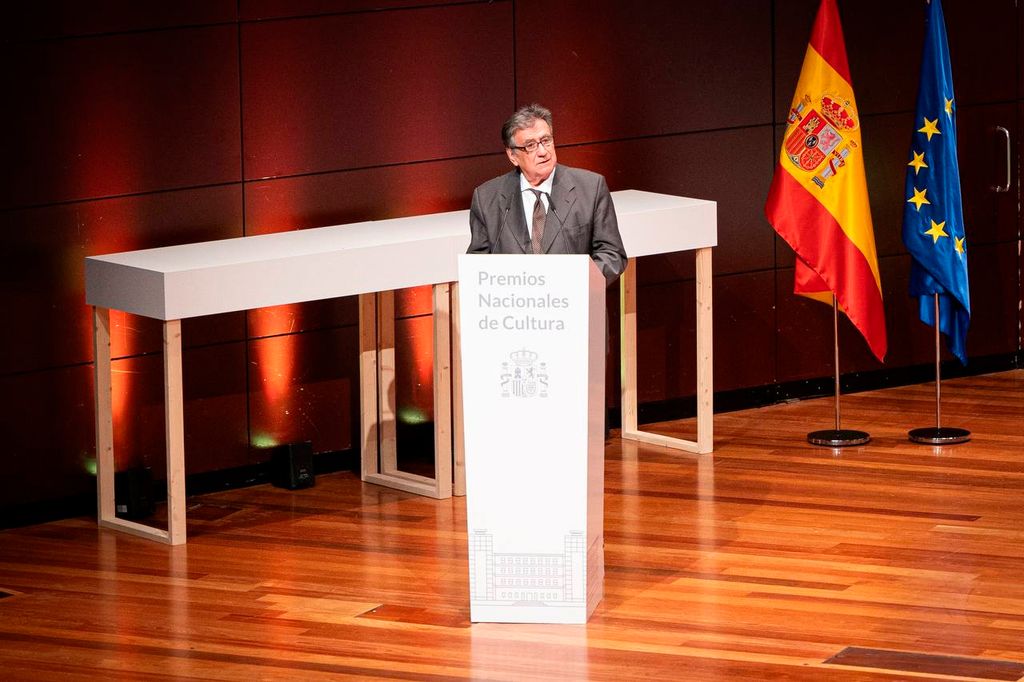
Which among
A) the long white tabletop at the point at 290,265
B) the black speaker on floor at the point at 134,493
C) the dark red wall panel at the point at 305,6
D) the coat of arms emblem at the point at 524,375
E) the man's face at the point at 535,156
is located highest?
the dark red wall panel at the point at 305,6

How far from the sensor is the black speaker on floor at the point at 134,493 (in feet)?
21.7

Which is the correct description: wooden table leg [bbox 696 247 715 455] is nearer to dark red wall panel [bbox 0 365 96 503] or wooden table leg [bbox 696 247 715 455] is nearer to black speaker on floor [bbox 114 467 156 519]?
black speaker on floor [bbox 114 467 156 519]

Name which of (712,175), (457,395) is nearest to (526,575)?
(457,395)

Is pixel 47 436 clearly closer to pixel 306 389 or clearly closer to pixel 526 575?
pixel 306 389

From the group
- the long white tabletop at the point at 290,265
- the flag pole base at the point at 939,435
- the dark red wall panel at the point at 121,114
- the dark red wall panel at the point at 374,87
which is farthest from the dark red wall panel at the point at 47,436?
the flag pole base at the point at 939,435

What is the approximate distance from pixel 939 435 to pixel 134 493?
3.30 meters

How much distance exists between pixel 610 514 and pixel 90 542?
186 centimetres

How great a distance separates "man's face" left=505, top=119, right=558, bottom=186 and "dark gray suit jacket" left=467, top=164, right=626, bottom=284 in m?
0.09

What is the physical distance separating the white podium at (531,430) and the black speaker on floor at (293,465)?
1.97m

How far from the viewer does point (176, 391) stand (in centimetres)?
621

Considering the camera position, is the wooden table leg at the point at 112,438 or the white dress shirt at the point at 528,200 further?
the wooden table leg at the point at 112,438

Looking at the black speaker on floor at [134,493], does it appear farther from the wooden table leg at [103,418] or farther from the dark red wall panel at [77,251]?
the dark red wall panel at [77,251]

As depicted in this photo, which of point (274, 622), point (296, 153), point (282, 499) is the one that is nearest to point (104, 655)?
point (274, 622)

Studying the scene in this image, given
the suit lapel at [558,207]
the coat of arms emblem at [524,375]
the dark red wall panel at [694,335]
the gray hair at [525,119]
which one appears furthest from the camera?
the dark red wall panel at [694,335]
